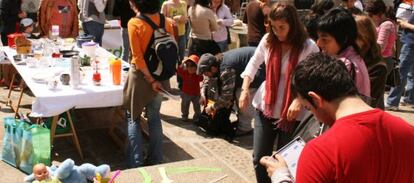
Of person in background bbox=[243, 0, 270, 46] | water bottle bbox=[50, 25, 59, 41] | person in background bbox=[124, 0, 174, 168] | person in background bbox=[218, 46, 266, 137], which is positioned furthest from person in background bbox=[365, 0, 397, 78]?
water bottle bbox=[50, 25, 59, 41]

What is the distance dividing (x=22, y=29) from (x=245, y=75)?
4473 millimetres

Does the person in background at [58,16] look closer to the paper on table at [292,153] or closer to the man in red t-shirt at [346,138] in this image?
the paper on table at [292,153]

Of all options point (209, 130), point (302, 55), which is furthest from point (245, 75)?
point (209, 130)

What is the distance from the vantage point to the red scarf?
301 cm

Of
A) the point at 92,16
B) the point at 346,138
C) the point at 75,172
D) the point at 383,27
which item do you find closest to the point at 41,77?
the point at 75,172

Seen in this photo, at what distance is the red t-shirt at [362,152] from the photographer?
146 cm

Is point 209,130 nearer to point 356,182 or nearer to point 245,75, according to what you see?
point 245,75

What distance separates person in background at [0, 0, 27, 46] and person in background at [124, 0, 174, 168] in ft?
11.2

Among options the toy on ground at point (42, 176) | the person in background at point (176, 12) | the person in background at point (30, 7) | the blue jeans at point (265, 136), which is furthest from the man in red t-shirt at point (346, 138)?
the person in background at point (30, 7)

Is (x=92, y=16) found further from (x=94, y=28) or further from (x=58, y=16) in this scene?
(x=58, y=16)

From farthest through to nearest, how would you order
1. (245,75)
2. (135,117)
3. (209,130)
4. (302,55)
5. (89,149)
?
(209,130) → (89,149) → (135,117) → (245,75) → (302,55)

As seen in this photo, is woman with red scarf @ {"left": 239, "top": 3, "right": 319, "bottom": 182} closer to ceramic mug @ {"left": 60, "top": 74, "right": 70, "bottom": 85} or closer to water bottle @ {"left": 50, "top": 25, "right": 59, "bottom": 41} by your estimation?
ceramic mug @ {"left": 60, "top": 74, "right": 70, "bottom": 85}

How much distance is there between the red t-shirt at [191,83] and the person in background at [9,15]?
2.76m

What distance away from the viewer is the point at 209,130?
5336 millimetres
